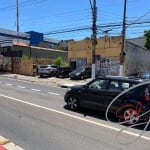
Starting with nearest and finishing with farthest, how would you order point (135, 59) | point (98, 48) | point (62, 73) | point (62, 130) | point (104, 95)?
point (62, 130), point (104, 95), point (62, 73), point (98, 48), point (135, 59)

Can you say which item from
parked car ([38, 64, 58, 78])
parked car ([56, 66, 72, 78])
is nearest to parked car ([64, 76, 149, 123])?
parked car ([56, 66, 72, 78])

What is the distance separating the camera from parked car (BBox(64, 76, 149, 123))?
10188 millimetres

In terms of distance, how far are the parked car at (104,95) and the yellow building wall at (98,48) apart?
91.9 feet

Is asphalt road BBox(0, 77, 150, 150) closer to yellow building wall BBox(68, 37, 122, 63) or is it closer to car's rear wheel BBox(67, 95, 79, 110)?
car's rear wheel BBox(67, 95, 79, 110)

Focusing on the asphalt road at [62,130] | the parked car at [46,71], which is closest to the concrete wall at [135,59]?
the parked car at [46,71]

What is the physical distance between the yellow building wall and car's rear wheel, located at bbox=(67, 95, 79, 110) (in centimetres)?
2776

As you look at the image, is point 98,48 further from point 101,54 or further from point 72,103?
point 72,103

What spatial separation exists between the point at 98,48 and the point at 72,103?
99.1ft

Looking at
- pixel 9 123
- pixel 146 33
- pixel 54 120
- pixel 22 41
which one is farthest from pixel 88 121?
pixel 22 41

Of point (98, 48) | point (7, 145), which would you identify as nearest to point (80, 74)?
point (98, 48)

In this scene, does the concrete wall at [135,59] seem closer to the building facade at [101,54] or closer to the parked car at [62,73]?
the building facade at [101,54]

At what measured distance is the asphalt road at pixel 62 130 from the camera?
24.0 ft

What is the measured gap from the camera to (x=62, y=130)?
28.9 ft

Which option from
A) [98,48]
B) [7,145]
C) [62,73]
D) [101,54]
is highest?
[98,48]
